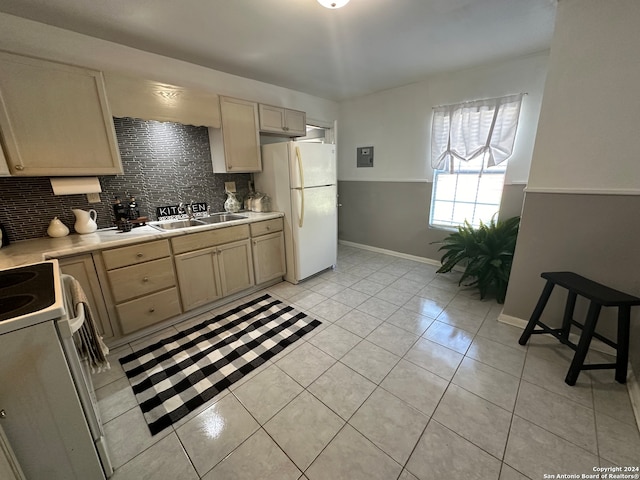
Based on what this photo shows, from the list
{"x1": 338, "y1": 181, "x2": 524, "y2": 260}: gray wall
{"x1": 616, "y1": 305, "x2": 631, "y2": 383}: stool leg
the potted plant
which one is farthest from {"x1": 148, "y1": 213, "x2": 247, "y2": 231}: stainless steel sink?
{"x1": 616, "y1": 305, "x2": 631, "y2": 383}: stool leg

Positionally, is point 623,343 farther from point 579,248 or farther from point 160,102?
point 160,102

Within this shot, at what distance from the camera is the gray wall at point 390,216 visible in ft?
11.4

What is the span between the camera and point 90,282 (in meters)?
1.74

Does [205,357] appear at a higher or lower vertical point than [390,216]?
lower

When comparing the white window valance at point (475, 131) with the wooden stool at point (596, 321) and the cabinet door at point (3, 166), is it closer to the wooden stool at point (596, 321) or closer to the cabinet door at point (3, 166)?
the wooden stool at point (596, 321)

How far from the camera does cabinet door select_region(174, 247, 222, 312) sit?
7.19ft

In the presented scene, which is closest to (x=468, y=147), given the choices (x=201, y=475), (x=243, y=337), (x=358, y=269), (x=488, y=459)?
(x=358, y=269)

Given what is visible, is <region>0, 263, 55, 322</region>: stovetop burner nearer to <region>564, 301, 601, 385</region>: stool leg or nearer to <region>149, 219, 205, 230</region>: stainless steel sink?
<region>149, 219, 205, 230</region>: stainless steel sink

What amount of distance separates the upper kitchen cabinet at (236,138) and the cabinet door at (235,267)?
836 mm

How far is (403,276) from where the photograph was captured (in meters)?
3.18

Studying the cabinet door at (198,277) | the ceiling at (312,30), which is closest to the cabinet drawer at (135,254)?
the cabinet door at (198,277)

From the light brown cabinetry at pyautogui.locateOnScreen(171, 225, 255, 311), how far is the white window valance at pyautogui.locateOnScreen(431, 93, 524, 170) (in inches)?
102

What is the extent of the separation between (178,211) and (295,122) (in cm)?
177

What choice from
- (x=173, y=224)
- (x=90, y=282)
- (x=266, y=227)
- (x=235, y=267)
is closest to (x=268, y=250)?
(x=266, y=227)
